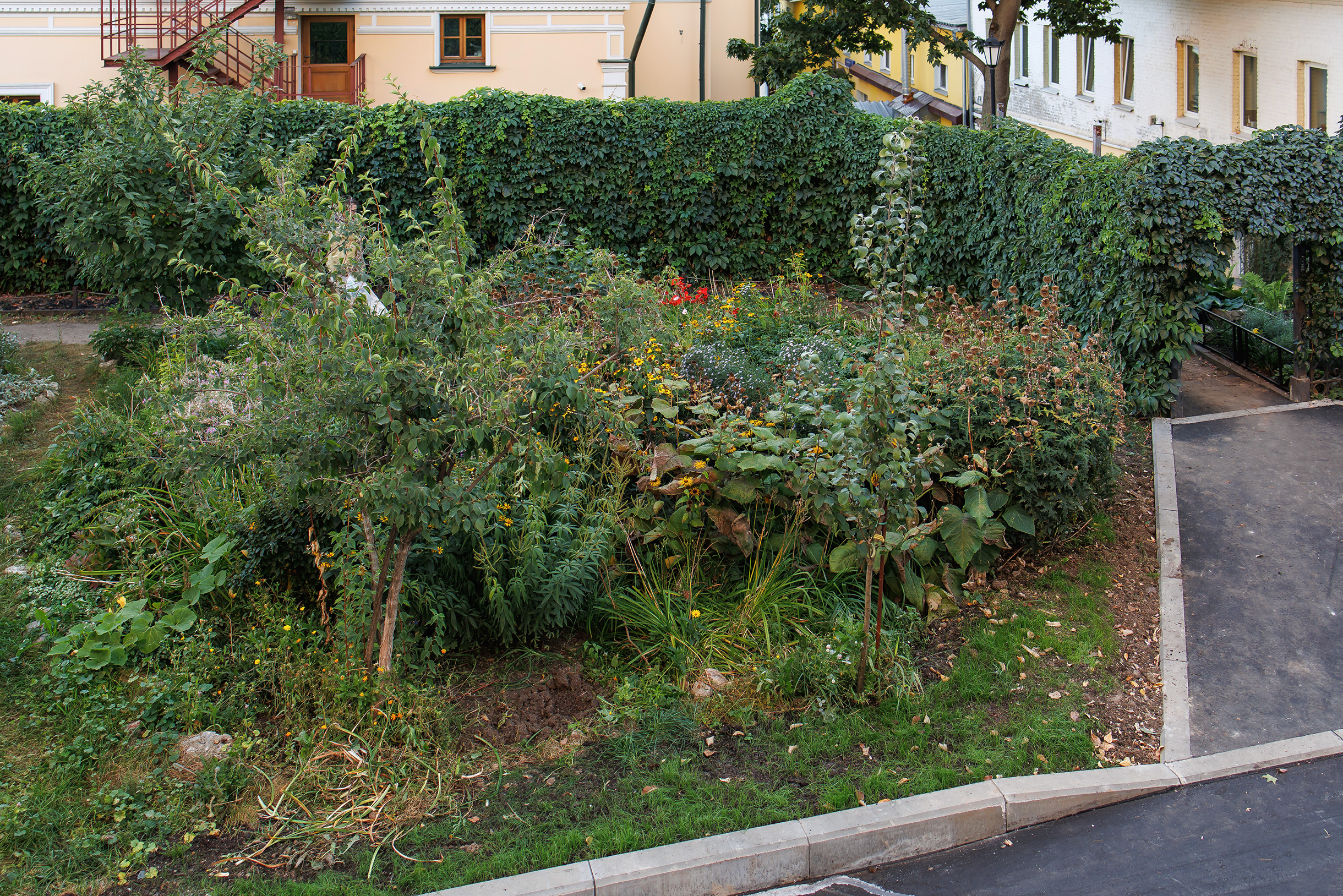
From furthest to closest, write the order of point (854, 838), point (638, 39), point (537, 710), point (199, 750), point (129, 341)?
point (638, 39)
point (129, 341)
point (537, 710)
point (199, 750)
point (854, 838)

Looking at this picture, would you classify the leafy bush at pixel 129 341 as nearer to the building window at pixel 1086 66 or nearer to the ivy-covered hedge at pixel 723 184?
the ivy-covered hedge at pixel 723 184

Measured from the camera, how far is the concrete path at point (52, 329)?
12148 millimetres

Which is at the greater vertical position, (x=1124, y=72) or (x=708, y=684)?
(x=1124, y=72)

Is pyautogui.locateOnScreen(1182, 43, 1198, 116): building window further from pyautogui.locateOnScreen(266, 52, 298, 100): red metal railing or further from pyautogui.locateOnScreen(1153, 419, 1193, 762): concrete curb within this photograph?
pyautogui.locateOnScreen(266, 52, 298, 100): red metal railing

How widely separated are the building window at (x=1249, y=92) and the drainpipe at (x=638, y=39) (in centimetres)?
997

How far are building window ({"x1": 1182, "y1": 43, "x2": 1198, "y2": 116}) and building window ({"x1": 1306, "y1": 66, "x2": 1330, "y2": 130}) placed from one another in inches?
134

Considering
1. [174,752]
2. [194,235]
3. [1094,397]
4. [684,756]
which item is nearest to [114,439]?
[194,235]

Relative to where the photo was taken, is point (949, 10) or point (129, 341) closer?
point (129, 341)

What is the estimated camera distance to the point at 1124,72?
2148cm

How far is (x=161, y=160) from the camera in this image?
937 centimetres

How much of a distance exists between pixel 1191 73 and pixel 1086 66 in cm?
421

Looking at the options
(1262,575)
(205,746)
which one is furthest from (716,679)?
(1262,575)

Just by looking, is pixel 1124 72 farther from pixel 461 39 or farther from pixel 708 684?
pixel 708 684

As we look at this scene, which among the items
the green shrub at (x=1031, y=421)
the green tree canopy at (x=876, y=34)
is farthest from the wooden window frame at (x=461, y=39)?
the green shrub at (x=1031, y=421)
